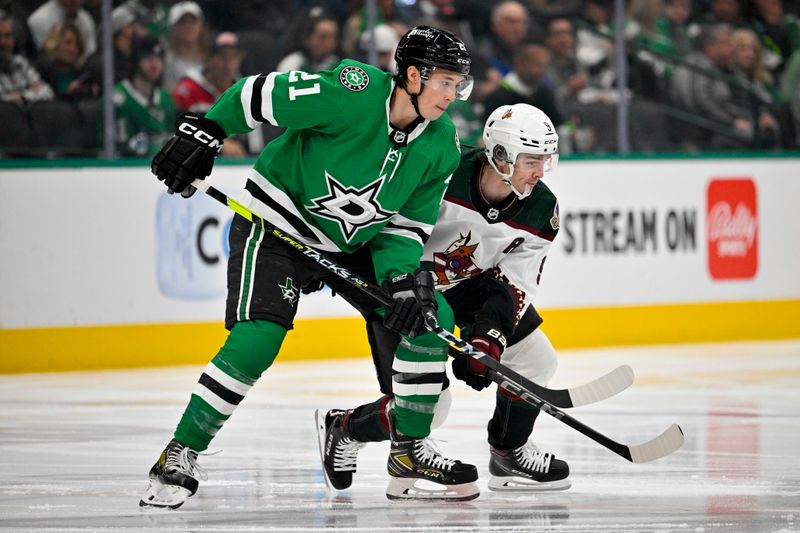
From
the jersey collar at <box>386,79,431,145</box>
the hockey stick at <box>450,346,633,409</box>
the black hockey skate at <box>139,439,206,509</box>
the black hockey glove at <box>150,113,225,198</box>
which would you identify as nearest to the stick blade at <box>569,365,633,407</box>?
the hockey stick at <box>450,346,633,409</box>

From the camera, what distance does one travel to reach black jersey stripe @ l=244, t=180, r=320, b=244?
3.21m

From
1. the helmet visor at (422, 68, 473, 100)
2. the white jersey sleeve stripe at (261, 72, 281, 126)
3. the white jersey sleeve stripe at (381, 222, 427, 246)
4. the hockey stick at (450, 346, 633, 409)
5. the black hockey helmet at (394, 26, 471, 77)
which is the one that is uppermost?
the black hockey helmet at (394, 26, 471, 77)

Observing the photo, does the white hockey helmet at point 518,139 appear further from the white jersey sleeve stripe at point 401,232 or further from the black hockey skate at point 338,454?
the black hockey skate at point 338,454

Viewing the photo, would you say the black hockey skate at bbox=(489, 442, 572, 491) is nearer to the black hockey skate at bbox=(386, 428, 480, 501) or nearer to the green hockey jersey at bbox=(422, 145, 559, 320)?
the black hockey skate at bbox=(386, 428, 480, 501)

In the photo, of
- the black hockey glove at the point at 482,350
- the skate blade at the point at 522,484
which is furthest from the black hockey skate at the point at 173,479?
the skate blade at the point at 522,484

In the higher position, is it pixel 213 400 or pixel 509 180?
pixel 509 180

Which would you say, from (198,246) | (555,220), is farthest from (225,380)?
(198,246)

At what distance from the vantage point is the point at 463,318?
3.57 m

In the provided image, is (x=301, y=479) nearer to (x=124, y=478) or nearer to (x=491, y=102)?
(x=124, y=478)

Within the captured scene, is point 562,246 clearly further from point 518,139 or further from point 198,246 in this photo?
point 518,139

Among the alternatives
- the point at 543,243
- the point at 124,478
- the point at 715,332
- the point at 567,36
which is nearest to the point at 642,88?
the point at 567,36

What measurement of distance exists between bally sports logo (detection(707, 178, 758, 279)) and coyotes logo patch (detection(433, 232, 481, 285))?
3.86m

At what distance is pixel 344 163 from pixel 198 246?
317cm

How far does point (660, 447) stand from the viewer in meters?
3.27
